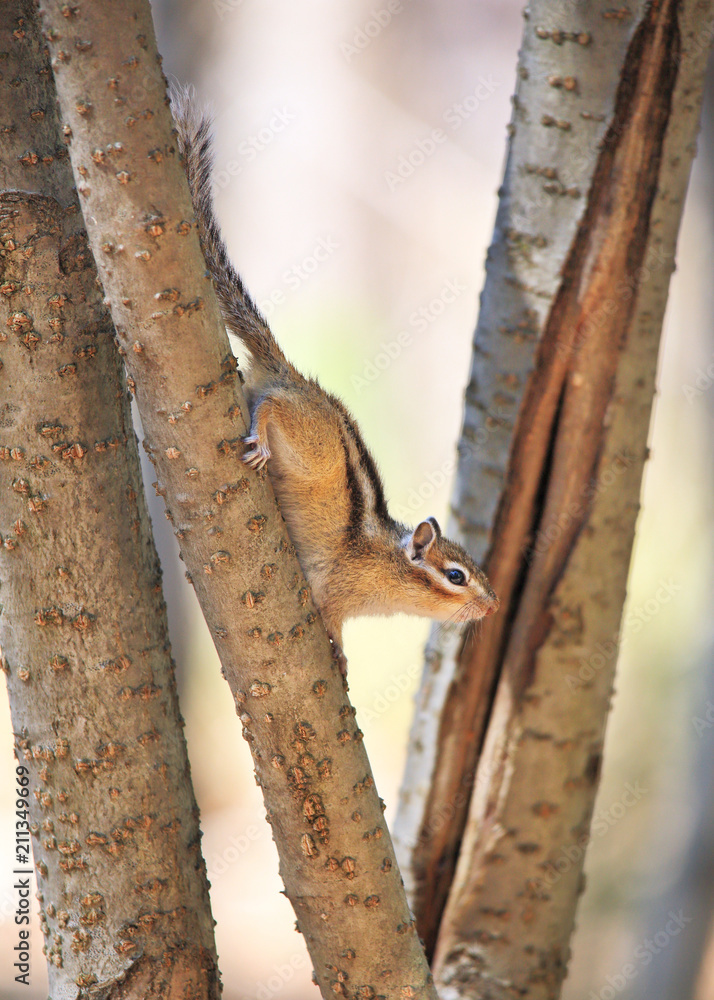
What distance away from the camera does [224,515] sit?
1.48 m

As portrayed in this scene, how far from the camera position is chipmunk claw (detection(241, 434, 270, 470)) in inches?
60.1

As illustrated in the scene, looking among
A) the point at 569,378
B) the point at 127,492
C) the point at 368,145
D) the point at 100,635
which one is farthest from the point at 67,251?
the point at 368,145

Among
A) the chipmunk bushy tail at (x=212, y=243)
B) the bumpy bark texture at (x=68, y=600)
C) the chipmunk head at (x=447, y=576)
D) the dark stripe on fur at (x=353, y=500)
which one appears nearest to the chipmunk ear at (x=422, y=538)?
the chipmunk head at (x=447, y=576)

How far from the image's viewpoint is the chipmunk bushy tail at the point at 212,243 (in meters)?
1.98

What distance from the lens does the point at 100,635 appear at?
5.18ft

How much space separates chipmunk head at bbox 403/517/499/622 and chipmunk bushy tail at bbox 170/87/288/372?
Result: 64 cm

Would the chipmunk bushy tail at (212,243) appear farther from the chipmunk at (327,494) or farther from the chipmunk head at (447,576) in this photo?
the chipmunk head at (447,576)

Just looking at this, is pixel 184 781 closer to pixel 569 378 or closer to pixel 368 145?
pixel 569 378

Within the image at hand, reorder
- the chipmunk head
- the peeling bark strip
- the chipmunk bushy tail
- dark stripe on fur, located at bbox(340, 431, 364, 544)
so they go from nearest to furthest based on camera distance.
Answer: the peeling bark strip < the chipmunk bushy tail < dark stripe on fur, located at bbox(340, 431, 364, 544) < the chipmunk head

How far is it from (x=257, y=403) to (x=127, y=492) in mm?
470

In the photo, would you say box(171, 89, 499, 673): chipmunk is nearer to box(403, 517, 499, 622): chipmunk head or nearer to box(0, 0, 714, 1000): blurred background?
box(403, 517, 499, 622): chipmunk head

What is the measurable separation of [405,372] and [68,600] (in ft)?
16.3

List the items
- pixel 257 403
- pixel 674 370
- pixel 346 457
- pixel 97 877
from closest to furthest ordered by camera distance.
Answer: pixel 97 877 < pixel 257 403 < pixel 346 457 < pixel 674 370

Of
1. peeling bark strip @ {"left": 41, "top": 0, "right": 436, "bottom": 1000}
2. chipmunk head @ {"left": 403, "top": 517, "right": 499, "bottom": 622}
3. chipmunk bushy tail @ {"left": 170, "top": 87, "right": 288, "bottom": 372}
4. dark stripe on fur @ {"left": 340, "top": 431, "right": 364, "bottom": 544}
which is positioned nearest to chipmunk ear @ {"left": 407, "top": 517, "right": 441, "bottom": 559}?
chipmunk head @ {"left": 403, "top": 517, "right": 499, "bottom": 622}
